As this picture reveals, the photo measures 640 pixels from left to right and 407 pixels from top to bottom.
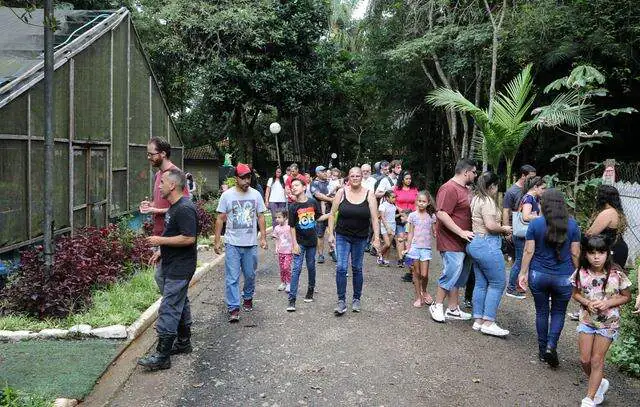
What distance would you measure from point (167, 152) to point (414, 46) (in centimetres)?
1336

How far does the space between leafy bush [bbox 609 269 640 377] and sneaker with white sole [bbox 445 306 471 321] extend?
1.64 m

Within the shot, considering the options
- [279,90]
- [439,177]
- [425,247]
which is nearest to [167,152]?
[425,247]

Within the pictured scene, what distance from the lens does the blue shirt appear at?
504 cm

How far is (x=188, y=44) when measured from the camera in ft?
71.9

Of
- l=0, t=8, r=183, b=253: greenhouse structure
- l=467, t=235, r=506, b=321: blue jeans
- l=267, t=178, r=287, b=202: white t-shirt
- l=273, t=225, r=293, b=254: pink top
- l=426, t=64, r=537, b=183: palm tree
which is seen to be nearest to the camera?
l=467, t=235, r=506, b=321: blue jeans

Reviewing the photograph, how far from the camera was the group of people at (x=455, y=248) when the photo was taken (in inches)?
169

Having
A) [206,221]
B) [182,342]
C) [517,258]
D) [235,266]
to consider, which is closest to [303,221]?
[235,266]

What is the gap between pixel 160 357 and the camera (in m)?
4.91

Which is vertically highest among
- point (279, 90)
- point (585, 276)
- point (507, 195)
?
point (279, 90)

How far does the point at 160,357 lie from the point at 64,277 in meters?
2.27

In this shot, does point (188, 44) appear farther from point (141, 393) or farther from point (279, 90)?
point (141, 393)

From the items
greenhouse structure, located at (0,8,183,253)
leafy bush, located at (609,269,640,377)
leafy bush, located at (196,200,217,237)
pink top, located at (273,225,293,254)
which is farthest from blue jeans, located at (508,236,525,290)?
leafy bush, located at (196,200,217,237)

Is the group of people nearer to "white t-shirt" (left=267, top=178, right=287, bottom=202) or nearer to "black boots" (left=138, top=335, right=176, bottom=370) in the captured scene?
"black boots" (left=138, top=335, right=176, bottom=370)

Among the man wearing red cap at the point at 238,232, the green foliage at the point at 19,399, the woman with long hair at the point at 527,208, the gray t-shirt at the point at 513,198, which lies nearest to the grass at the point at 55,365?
the green foliage at the point at 19,399
